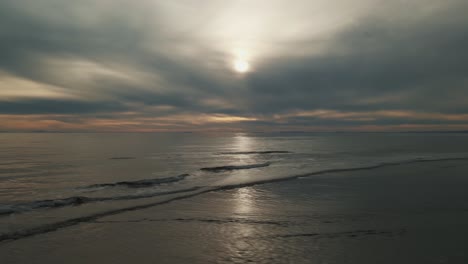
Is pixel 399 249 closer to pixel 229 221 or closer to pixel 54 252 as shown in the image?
pixel 229 221

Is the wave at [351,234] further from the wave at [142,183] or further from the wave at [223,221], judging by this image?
the wave at [142,183]

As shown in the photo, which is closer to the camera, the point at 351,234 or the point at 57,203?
the point at 351,234

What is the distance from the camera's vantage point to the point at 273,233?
42.4 feet

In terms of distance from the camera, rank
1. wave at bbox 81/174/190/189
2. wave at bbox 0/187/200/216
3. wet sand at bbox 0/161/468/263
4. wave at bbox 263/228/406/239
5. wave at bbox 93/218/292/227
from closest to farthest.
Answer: wet sand at bbox 0/161/468/263 → wave at bbox 263/228/406/239 → wave at bbox 93/218/292/227 → wave at bbox 0/187/200/216 → wave at bbox 81/174/190/189

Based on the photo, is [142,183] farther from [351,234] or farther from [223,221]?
[351,234]

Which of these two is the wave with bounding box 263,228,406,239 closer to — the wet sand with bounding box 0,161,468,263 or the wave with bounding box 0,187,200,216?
the wet sand with bounding box 0,161,468,263

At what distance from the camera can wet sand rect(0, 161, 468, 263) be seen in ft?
34.9

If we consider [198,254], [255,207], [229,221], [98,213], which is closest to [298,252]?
[198,254]

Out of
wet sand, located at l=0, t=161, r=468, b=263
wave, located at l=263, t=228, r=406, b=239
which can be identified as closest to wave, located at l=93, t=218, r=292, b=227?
wet sand, located at l=0, t=161, r=468, b=263

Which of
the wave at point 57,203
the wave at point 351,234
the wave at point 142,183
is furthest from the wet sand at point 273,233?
the wave at point 142,183

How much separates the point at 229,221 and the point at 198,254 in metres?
4.22

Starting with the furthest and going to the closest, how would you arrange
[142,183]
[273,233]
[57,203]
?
[142,183] → [57,203] → [273,233]

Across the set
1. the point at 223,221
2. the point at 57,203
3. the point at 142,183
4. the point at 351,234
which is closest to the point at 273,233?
the point at 223,221

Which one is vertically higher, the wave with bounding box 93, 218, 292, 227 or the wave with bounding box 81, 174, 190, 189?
the wave with bounding box 81, 174, 190, 189
